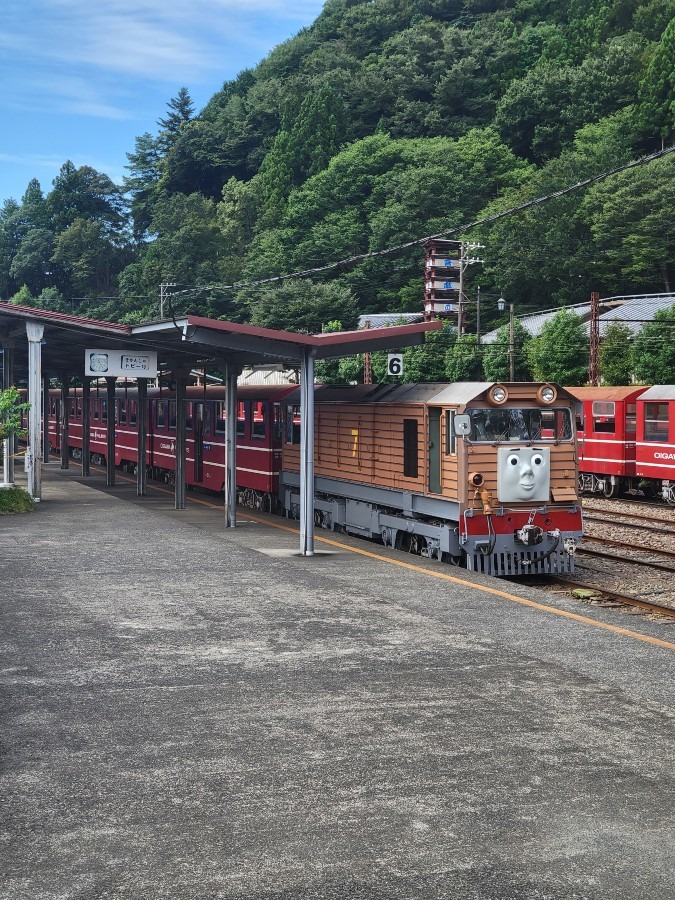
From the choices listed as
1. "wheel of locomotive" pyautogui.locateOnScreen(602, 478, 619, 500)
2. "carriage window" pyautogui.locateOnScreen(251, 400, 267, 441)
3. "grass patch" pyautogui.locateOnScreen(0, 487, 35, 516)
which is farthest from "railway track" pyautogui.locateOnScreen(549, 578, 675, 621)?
"wheel of locomotive" pyautogui.locateOnScreen(602, 478, 619, 500)

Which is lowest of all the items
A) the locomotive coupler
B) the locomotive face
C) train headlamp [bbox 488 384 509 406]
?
the locomotive coupler

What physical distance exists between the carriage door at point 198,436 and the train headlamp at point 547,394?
539 inches

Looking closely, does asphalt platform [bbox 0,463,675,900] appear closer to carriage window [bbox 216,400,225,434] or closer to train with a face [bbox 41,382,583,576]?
train with a face [bbox 41,382,583,576]

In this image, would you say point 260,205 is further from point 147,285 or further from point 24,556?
point 24,556

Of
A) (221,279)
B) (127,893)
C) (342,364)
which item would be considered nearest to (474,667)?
(127,893)

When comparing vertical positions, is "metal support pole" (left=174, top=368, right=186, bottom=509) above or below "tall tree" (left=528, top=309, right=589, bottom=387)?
below

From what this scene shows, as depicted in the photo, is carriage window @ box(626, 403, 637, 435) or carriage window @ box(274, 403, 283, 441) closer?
carriage window @ box(274, 403, 283, 441)

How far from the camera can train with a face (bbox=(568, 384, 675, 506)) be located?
26.5 meters

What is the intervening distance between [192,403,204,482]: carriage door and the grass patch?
258 inches

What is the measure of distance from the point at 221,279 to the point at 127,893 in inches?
3507

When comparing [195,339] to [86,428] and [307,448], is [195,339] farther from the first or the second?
[86,428]

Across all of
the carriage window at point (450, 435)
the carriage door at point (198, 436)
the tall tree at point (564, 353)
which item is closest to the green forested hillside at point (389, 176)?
the tall tree at point (564, 353)

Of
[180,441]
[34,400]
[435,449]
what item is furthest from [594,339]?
[435,449]

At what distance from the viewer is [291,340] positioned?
15586mm
